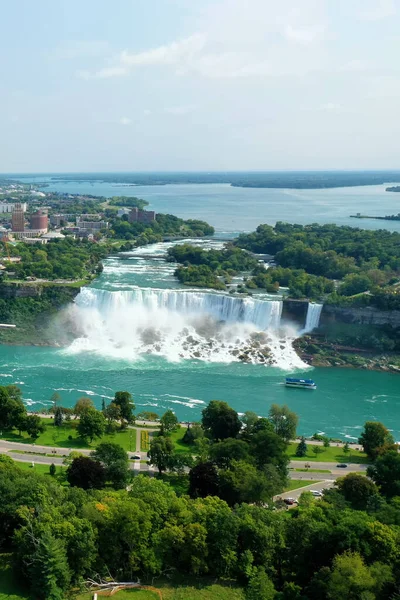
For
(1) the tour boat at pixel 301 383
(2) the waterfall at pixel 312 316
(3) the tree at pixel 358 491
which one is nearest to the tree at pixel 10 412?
(3) the tree at pixel 358 491

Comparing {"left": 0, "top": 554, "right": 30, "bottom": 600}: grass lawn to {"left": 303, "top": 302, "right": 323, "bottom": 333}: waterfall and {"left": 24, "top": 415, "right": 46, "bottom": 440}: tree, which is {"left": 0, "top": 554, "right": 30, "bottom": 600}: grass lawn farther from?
{"left": 303, "top": 302, "right": 323, "bottom": 333}: waterfall

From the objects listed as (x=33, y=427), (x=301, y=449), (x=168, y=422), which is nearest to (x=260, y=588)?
(x=301, y=449)

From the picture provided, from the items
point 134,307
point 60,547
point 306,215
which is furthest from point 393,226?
point 60,547

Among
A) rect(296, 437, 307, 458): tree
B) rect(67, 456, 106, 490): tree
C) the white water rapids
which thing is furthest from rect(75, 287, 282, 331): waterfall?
rect(67, 456, 106, 490): tree

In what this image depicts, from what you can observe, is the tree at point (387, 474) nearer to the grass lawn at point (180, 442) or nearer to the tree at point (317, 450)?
the tree at point (317, 450)

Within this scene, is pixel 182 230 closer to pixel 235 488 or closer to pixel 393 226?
pixel 393 226
